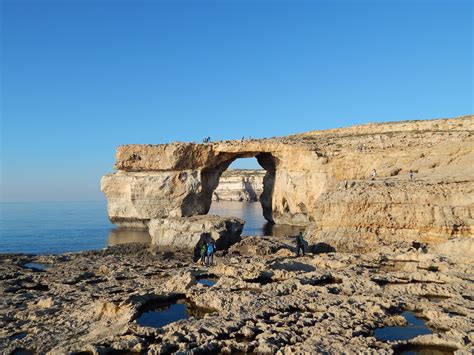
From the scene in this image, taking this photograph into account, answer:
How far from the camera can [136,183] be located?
141 ft

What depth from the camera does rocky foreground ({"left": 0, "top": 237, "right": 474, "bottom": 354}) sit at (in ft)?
30.1

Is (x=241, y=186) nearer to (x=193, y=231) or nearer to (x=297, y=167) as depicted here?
(x=297, y=167)

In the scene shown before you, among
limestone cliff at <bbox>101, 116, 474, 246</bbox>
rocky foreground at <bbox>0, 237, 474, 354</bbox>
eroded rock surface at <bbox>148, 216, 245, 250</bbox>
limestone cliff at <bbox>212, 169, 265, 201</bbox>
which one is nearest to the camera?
rocky foreground at <bbox>0, 237, 474, 354</bbox>

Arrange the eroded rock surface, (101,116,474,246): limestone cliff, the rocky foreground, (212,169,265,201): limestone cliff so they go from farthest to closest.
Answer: (212,169,265,201): limestone cliff, (101,116,474,246): limestone cliff, the eroded rock surface, the rocky foreground

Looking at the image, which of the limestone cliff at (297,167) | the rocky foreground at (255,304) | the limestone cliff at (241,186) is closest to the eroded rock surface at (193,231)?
the limestone cliff at (297,167)

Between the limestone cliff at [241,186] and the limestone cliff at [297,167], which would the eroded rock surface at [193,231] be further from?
the limestone cliff at [241,186]

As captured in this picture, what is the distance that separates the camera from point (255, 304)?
38.9 ft

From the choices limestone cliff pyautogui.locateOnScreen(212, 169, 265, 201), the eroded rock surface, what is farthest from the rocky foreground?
limestone cliff pyautogui.locateOnScreen(212, 169, 265, 201)

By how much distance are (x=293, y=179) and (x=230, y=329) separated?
111 feet

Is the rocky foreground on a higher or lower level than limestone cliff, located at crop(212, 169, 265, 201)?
lower

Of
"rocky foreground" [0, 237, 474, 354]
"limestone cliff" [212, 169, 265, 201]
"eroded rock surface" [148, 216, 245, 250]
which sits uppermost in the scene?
"limestone cliff" [212, 169, 265, 201]

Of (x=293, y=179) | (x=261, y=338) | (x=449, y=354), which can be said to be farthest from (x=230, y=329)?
(x=293, y=179)

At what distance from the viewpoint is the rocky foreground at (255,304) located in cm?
917

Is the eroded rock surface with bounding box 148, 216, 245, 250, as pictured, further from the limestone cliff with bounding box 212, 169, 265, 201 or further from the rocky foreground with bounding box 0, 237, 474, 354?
the limestone cliff with bounding box 212, 169, 265, 201
